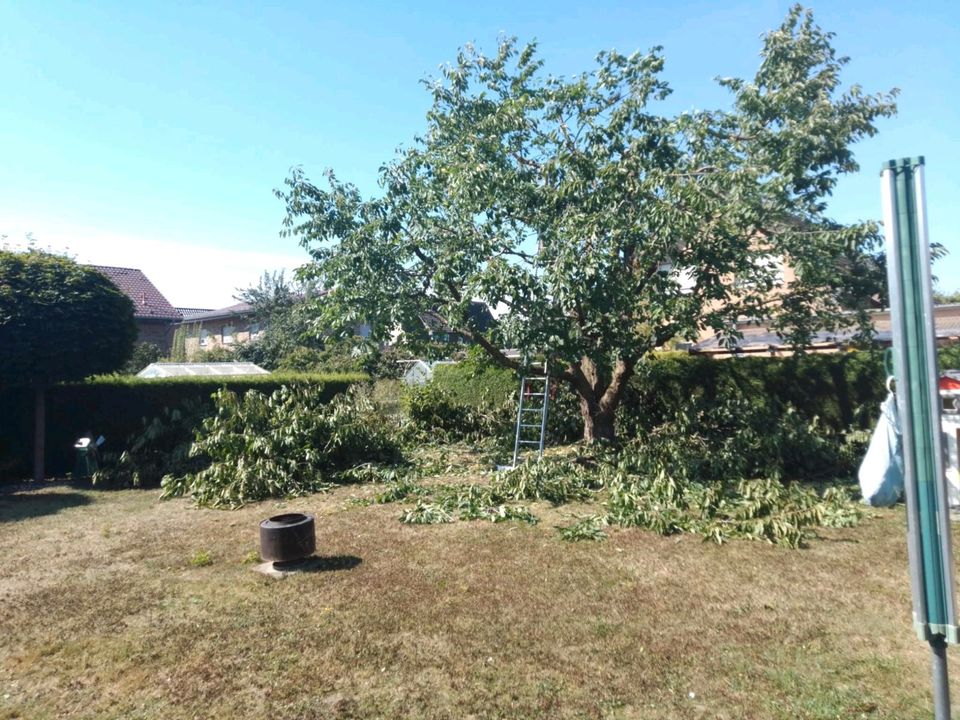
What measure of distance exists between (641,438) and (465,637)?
818 cm

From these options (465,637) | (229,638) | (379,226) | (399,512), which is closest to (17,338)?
(379,226)

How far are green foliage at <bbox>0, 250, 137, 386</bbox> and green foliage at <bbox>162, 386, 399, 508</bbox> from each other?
6.81 ft

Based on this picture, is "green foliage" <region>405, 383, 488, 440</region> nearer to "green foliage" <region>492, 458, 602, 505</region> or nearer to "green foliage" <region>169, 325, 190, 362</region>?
"green foliage" <region>492, 458, 602, 505</region>

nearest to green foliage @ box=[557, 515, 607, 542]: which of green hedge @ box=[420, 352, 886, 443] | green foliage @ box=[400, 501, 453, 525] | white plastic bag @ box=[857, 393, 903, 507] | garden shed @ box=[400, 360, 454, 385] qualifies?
green foliage @ box=[400, 501, 453, 525]

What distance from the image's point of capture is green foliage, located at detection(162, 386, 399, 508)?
9.98 meters

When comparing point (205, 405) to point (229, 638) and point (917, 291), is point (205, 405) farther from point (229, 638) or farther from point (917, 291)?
point (917, 291)

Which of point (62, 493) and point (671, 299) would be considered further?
point (62, 493)

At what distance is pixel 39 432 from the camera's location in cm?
1155

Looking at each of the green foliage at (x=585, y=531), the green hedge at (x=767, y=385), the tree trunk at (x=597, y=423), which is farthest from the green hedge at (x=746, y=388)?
the green foliage at (x=585, y=531)

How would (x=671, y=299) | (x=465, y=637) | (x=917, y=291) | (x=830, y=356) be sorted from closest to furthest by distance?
(x=917, y=291), (x=465, y=637), (x=671, y=299), (x=830, y=356)

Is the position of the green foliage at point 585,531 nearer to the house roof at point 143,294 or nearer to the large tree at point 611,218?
the large tree at point 611,218

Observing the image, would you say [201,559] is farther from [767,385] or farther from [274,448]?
[767,385]

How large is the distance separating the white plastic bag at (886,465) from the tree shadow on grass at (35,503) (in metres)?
9.61

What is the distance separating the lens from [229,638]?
4.79 meters
